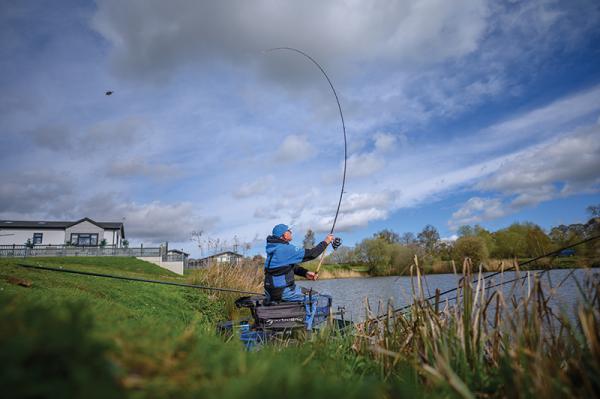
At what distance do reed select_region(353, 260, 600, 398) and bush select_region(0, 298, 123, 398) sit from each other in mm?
1628

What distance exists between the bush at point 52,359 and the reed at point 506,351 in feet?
5.34

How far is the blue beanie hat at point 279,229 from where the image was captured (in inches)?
273

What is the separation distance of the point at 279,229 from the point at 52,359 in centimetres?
585

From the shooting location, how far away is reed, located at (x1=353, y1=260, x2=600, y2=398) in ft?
7.53

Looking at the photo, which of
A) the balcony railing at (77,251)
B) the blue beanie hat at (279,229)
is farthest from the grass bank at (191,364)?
the balcony railing at (77,251)

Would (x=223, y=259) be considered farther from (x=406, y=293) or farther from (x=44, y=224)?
(x=44, y=224)

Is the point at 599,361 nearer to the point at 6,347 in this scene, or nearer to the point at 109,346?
the point at 109,346

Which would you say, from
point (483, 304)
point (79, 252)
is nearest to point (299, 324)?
point (483, 304)

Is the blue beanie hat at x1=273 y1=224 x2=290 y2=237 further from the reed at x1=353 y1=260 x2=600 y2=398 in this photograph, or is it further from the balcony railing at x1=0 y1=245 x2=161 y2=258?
the balcony railing at x1=0 y1=245 x2=161 y2=258

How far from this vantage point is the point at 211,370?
149cm

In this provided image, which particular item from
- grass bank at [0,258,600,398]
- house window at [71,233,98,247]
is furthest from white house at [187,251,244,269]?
house window at [71,233,98,247]

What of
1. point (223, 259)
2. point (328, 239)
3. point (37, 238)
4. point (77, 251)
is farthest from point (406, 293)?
point (37, 238)

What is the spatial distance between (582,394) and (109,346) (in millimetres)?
2608

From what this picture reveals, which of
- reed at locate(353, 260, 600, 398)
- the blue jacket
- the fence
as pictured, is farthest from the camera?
the fence
